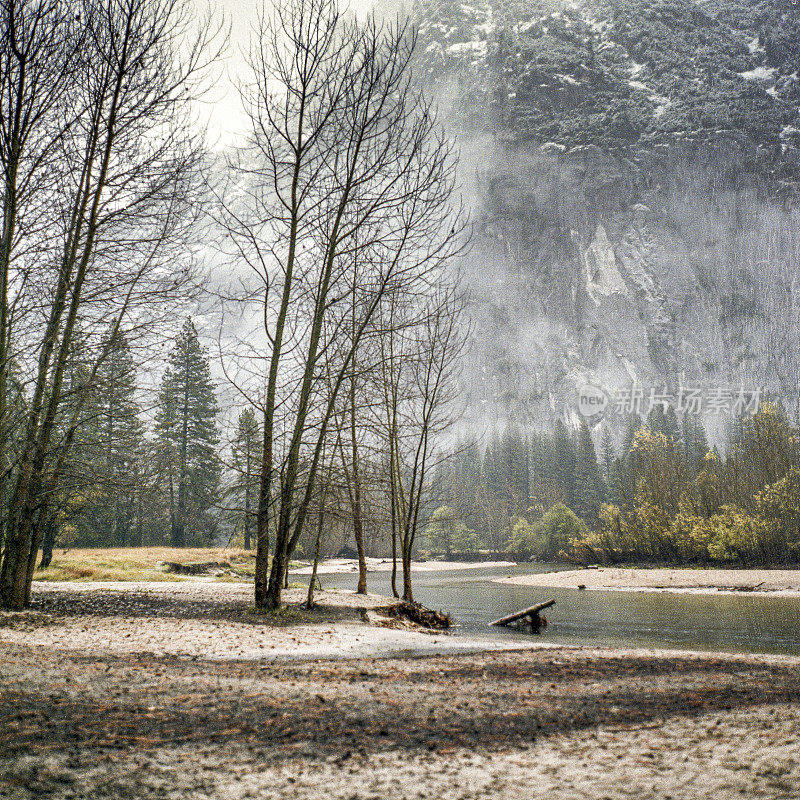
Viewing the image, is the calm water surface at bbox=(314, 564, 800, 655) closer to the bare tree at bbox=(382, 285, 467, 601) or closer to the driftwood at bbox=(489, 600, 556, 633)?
the driftwood at bbox=(489, 600, 556, 633)

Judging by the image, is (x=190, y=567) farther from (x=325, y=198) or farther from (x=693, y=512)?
(x=693, y=512)

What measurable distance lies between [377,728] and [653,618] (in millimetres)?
17436

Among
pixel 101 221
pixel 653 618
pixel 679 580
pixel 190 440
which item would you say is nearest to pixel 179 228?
pixel 101 221

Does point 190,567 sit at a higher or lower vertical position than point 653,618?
lower

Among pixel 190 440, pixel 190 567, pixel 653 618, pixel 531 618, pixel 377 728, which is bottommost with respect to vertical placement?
pixel 190 567

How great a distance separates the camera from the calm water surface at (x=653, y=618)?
13.6 m

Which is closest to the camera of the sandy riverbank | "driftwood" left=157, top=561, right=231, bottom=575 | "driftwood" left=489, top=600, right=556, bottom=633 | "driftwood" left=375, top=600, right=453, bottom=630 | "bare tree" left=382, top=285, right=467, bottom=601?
"driftwood" left=375, top=600, right=453, bottom=630

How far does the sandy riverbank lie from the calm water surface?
3.00 m

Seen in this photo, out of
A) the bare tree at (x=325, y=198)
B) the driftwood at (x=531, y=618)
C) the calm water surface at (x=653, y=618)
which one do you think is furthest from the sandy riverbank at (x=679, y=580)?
the bare tree at (x=325, y=198)

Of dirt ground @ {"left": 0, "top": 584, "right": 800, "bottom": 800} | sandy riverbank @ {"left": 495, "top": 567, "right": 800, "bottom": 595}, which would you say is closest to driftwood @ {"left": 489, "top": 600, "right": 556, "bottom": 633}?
dirt ground @ {"left": 0, "top": 584, "right": 800, "bottom": 800}

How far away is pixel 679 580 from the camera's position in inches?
1379

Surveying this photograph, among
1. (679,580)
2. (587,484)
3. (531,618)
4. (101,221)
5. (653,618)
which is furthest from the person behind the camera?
(587,484)

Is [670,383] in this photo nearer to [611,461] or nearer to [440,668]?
[611,461]

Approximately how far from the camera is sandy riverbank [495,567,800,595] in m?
30.5
